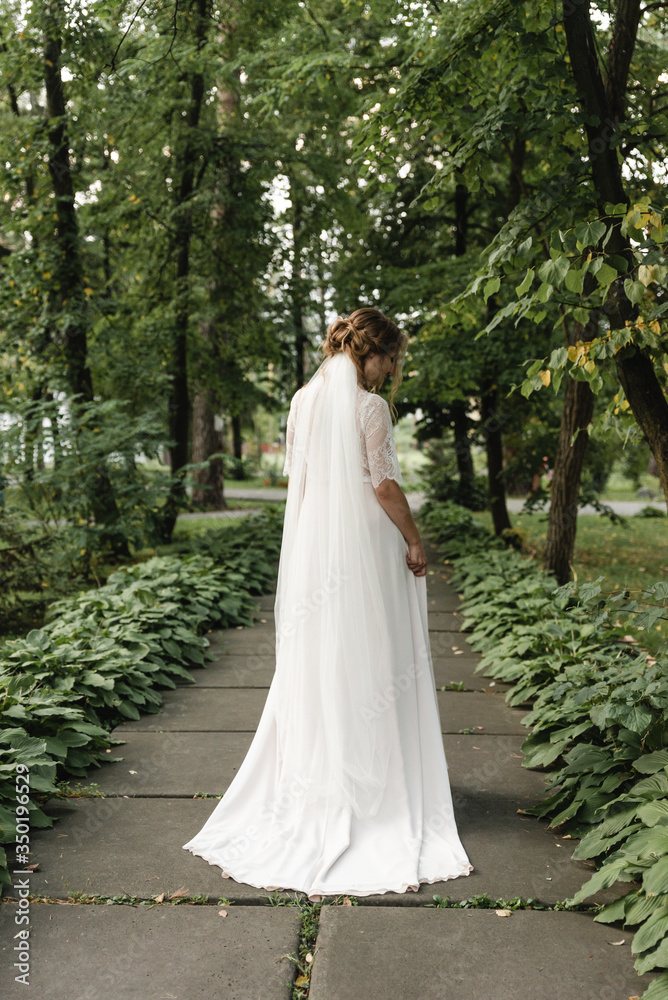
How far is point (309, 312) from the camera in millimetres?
17031

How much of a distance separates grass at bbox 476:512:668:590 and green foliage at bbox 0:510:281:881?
13.4ft

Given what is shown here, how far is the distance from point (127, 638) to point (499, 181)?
12075 millimetres

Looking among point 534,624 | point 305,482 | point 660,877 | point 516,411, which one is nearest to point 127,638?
Answer: point 305,482

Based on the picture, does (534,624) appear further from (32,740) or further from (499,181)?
(499,181)

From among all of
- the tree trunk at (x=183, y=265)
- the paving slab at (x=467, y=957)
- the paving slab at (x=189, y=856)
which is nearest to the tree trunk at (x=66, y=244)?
the tree trunk at (x=183, y=265)

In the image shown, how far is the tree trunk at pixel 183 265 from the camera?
11172mm

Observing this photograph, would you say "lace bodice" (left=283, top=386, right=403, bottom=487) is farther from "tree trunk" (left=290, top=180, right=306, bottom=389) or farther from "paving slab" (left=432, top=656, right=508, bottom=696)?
"tree trunk" (left=290, top=180, right=306, bottom=389)

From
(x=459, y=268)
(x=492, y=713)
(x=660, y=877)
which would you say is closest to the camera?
(x=660, y=877)

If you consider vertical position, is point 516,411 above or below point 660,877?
above

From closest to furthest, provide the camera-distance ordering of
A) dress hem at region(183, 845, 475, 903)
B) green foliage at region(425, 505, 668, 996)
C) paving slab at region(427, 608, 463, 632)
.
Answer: green foliage at region(425, 505, 668, 996) → dress hem at region(183, 845, 475, 903) → paving slab at region(427, 608, 463, 632)

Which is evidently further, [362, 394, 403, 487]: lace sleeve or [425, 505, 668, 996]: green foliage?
[362, 394, 403, 487]: lace sleeve

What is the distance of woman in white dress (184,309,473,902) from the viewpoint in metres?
3.70

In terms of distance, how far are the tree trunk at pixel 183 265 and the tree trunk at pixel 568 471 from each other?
481 cm

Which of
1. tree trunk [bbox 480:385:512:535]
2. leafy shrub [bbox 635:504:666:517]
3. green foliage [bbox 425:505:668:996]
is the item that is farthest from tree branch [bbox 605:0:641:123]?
leafy shrub [bbox 635:504:666:517]
